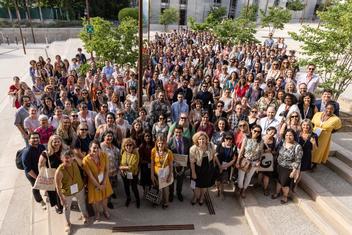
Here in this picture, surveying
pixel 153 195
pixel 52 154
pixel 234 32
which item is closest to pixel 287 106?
pixel 153 195

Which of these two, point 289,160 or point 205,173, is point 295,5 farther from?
point 205,173

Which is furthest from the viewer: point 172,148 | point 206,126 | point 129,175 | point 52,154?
point 206,126

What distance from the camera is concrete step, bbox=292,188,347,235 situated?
5141 millimetres

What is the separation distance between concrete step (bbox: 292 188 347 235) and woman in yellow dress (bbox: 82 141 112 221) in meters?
4.18

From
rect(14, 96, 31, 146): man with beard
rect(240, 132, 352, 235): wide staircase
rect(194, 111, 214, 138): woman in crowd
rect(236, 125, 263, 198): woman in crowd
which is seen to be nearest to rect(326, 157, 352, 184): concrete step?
rect(240, 132, 352, 235): wide staircase

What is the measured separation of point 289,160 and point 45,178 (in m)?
4.83

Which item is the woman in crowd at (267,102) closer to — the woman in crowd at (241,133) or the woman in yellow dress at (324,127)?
the woman in yellow dress at (324,127)

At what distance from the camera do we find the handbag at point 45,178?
4892mm

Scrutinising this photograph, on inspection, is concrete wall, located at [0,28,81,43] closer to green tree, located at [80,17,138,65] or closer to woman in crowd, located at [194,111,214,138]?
green tree, located at [80,17,138,65]

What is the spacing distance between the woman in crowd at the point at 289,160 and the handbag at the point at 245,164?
62 centimetres

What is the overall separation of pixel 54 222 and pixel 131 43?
899 centimetres

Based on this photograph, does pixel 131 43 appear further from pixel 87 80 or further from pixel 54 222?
pixel 54 222

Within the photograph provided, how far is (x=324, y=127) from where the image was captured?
6.02 m

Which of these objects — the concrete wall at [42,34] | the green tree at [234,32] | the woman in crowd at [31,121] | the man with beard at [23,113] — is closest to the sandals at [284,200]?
the woman in crowd at [31,121]
